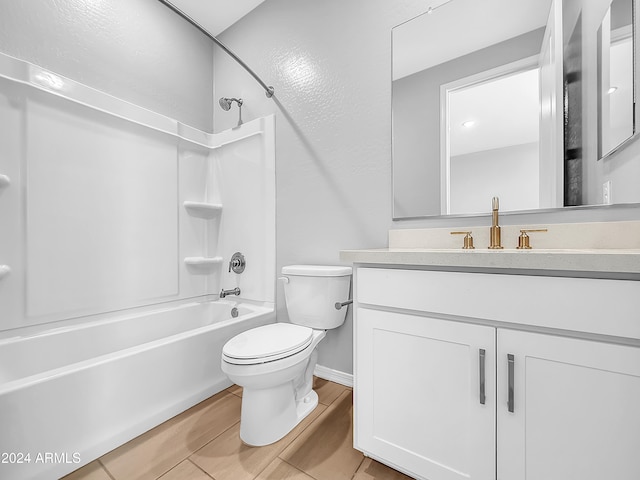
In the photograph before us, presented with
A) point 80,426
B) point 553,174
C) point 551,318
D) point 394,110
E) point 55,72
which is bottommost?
point 80,426

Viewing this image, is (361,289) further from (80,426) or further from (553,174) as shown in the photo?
(80,426)

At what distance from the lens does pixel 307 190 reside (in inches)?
72.4

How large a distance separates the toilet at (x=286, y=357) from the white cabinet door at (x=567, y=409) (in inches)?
31.6

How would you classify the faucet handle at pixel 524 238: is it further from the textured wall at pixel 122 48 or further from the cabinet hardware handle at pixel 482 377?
the textured wall at pixel 122 48

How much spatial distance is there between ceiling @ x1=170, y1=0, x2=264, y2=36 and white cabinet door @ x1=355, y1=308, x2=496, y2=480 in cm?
244

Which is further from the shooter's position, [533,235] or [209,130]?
[209,130]

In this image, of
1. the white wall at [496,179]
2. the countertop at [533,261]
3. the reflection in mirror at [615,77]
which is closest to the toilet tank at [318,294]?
the countertop at [533,261]

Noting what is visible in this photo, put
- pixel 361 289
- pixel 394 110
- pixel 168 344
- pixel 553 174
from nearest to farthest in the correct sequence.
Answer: pixel 361 289, pixel 553 174, pixel 168 344, pixel 394 110

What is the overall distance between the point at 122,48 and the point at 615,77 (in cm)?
265

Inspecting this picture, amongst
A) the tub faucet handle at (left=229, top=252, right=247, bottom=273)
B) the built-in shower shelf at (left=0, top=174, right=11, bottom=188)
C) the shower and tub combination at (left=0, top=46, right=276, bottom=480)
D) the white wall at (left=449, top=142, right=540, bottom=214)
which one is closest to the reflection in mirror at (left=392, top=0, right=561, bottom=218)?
the white wall at (left=449, top=142, right=540, bottom=214)

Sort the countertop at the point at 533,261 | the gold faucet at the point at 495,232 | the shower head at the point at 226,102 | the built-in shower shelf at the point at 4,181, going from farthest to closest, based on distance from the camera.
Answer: the shower head at the point at 226,102 → the built-in shower shelf at the point at 4,181 → the gold faucet at the point at 495,232 → the countertop at the point at 533,261

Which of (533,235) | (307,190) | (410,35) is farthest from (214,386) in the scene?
(410,35)

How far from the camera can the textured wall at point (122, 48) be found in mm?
1480

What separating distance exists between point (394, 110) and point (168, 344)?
67.7 inches
